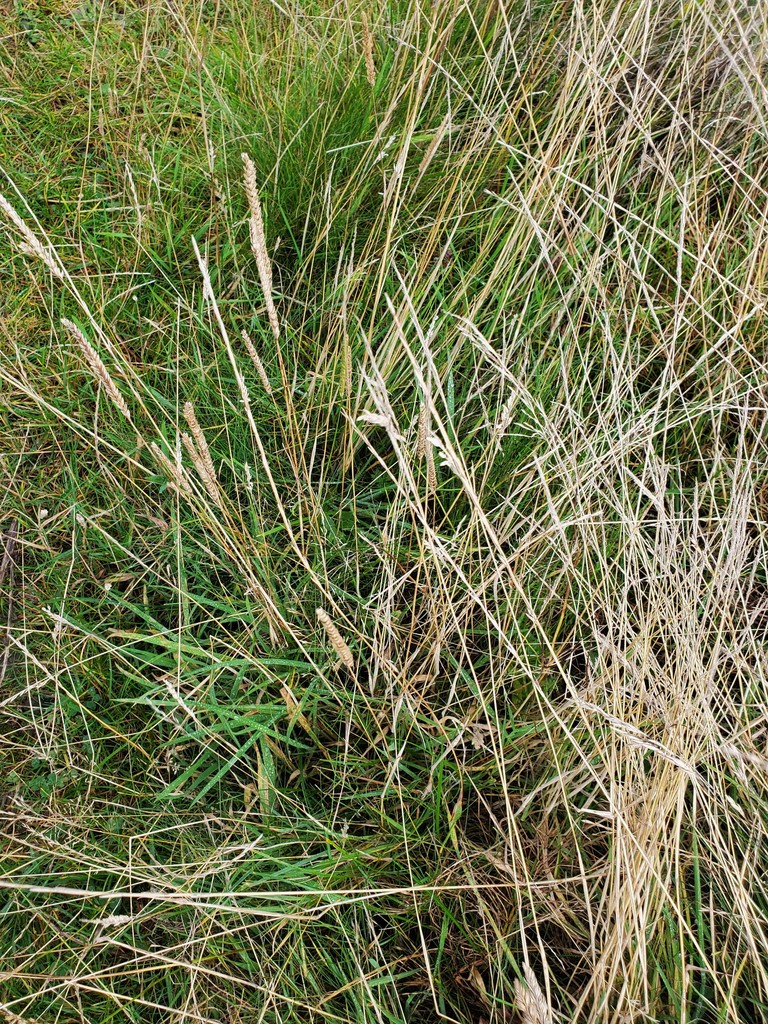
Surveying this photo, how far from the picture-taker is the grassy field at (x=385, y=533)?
3.60ft

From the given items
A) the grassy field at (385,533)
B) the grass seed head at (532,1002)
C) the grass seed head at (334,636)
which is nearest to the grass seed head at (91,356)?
the grassy field at (385,533)

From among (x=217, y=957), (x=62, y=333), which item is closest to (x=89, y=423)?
(x=62, y=333)

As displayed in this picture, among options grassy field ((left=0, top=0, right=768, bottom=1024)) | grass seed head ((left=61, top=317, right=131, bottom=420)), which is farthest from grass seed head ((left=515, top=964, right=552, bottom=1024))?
grass seed head ((left=61, top=317, right=131, bottom=420))

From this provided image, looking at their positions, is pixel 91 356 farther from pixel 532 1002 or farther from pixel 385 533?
pixel 532 1002

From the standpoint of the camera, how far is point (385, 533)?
129 centimetres

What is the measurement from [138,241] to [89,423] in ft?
1.37

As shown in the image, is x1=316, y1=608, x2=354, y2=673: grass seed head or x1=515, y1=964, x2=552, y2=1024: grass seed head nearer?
x1=515, y1=964, x2=552, y2=1024: grass seed head

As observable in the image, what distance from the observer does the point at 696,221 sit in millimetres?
1587

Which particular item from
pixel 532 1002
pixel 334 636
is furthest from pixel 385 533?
pixel 532 1002

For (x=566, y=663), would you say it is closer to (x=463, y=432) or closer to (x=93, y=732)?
(x=463, y=432)

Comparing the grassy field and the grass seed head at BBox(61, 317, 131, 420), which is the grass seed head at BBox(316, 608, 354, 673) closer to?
the grassy field

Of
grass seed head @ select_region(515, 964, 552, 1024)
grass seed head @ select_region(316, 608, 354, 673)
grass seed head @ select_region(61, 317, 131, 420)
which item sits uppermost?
grass seed head @ select_region(61, 317, 131, 420)

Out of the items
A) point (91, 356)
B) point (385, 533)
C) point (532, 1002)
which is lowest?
point (532, 1002)

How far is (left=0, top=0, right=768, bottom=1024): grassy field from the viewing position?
110cm
